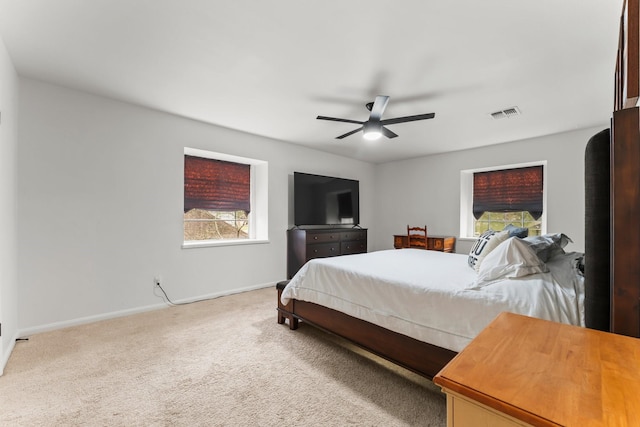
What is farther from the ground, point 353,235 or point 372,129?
A: point 372,129

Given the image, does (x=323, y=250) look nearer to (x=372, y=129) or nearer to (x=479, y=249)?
(x=372, y=129)

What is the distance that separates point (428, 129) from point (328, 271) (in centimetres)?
263

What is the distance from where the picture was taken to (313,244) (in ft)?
15.0

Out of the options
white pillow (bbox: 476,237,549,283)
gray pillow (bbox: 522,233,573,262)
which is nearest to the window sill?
white pillow (bbox: 476,237,549,283)

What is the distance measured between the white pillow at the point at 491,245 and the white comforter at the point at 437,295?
12 cm

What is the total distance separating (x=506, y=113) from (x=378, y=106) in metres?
1.72

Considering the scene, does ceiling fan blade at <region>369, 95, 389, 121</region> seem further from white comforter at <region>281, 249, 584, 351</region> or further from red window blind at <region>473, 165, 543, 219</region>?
red window blind at <region>473, 165, 543, 219</region>

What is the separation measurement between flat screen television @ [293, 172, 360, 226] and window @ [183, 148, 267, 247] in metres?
0.58

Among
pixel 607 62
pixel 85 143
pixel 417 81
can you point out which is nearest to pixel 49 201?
pixel 85 143

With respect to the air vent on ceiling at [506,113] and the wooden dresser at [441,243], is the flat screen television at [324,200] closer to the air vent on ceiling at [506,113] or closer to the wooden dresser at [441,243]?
the wooden dresser at [441,243]

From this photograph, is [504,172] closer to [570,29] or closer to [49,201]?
[570,29]

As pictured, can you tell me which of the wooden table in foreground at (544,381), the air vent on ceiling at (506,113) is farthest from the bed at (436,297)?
the air vent on ceiling at (506,113)

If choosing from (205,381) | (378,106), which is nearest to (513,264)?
(378,106)

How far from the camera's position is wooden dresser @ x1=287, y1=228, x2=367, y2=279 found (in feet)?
14.8
